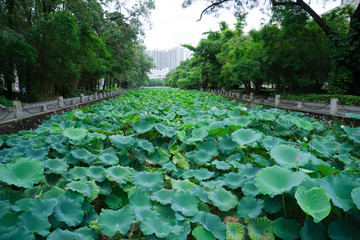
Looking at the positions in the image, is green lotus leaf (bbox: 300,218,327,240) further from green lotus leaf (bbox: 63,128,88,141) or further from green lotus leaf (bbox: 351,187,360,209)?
green lotus leaf (bbox: 63,128,88,141)

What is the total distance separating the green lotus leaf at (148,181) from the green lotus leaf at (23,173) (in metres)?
0.72

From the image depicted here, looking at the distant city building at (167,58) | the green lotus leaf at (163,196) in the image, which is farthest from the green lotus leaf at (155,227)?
the distant city building at (167,58)

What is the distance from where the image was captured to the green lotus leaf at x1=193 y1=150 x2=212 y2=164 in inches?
101

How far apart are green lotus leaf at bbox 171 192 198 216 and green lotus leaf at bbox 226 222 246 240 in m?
0.25

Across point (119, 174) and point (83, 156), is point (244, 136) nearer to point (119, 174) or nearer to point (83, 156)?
point (119, 174)

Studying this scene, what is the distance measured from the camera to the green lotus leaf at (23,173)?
1552mm

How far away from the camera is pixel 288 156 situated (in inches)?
77.2

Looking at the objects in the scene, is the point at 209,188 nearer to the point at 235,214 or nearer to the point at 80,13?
the point at 235,214

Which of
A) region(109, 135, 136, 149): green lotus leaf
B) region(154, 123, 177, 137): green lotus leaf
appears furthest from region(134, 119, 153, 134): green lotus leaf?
region(109, 135, 136, 149): green lotus leaf

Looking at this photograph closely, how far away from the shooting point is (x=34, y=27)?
10320 mm

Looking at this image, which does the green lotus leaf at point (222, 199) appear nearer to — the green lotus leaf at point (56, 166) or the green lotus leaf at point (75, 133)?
the green lotus leaf at point (56, 166)

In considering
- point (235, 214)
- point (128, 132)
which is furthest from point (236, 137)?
point (128, 132)

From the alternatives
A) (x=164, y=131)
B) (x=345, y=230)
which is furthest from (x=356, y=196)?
(x=164, y=131)

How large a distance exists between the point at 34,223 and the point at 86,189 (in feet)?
1.33
